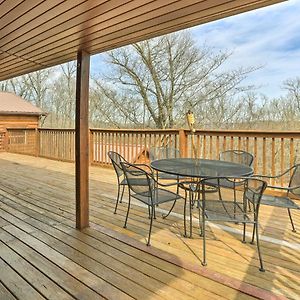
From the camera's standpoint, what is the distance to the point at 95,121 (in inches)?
604

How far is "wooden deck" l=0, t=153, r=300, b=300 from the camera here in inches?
73.9

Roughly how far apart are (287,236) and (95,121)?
44.7 feet

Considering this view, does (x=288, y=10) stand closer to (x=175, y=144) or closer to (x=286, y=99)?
(x=286, y=99)

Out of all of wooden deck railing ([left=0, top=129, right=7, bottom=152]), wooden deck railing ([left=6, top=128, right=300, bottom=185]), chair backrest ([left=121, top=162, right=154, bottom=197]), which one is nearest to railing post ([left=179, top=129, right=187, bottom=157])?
wooden deck railing ([left=6, top=128, right=300, bottom=185])

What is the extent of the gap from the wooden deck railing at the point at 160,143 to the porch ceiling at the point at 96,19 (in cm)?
241

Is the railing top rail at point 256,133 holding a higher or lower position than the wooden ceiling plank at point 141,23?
lower

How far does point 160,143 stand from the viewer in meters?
5.82

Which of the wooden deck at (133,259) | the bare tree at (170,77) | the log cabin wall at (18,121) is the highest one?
the bare tree at (170,77)

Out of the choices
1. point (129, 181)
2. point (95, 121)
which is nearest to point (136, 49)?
point (95, 121)

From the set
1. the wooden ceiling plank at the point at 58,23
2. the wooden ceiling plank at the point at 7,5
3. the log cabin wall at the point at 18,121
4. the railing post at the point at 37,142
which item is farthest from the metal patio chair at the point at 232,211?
the log cabin wall at the point at 18,121

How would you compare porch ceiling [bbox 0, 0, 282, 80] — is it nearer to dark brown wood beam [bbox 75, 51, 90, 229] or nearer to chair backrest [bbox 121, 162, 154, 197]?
dark brown wood beam [bbox 75, 51, 90, 229]

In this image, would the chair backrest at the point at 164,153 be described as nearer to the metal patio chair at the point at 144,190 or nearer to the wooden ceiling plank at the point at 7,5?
the metal patio chair at the point at 144,190

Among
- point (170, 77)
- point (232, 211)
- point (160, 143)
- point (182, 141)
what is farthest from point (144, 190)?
point (170, 77)

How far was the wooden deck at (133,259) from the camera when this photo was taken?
6.16ft
